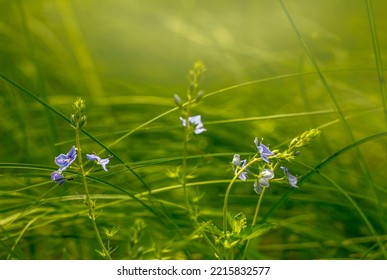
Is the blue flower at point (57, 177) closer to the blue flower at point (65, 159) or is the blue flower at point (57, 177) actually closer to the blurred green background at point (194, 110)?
the blue flower at point (65, 159)

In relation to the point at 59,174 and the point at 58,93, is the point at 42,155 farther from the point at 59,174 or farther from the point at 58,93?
the point at 59,174

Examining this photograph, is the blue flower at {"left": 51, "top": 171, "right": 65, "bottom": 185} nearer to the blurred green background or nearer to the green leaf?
the blurred green background

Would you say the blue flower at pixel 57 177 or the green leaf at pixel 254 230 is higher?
the blue flower at pixel 57 177

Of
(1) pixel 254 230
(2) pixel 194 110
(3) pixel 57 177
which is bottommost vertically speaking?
(1) pixel 254 230

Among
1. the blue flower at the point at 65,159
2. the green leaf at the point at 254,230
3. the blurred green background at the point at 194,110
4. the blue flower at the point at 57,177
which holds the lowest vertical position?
the green leaf at the point at 254,230

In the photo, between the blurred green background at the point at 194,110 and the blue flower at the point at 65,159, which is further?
the blurred green background at the point at 194,110

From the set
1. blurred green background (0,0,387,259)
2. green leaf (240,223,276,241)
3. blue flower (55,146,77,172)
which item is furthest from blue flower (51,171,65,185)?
green leaf (240,223,276,241)

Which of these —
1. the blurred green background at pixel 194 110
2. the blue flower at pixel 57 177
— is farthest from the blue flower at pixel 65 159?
the blurred green background at pixel 194 110

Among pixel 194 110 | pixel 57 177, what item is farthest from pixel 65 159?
pixel 194 110

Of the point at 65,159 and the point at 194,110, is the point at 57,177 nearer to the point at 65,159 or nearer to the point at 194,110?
the point at 65,159
